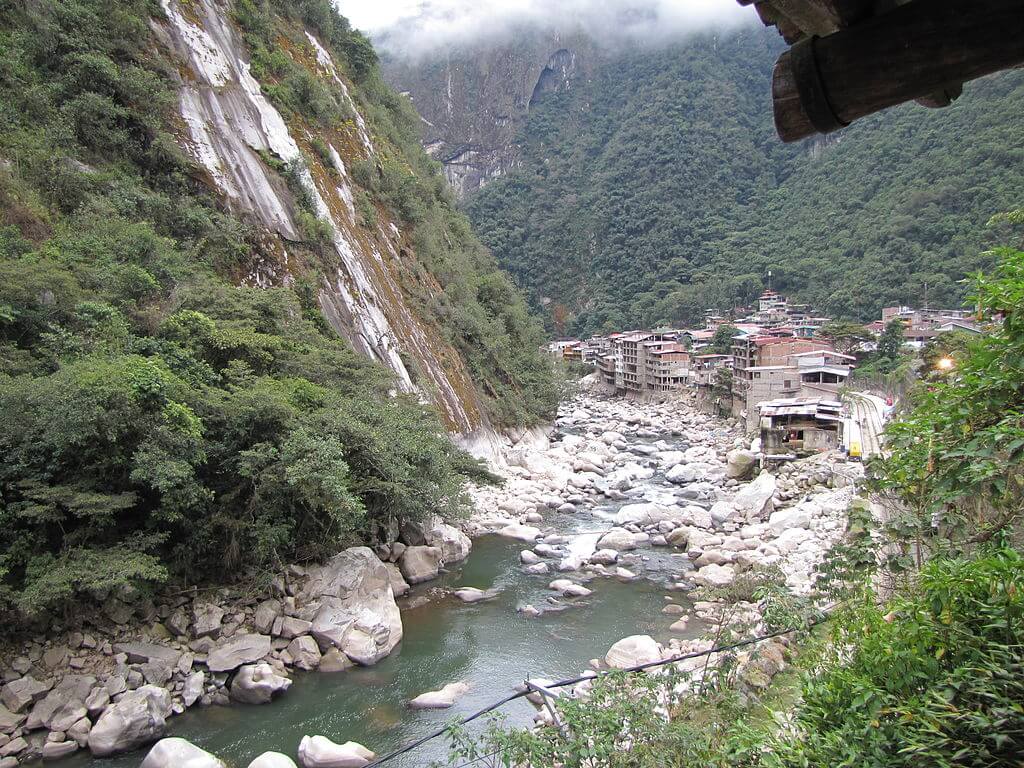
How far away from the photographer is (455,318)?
2188 centimetres

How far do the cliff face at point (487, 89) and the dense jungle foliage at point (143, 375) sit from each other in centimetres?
7669

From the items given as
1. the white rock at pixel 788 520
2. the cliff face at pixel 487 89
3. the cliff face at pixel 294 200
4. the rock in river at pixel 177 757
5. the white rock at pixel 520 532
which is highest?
the cliff face at pixel 487 89

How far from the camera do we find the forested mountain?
37.4 metres

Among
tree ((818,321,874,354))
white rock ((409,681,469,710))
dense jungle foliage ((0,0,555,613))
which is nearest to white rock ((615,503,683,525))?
dense jungle foliage ((0,0,555,613))

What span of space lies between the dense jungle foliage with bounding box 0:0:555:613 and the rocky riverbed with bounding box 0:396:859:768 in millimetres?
707

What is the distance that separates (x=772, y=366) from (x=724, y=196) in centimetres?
4387

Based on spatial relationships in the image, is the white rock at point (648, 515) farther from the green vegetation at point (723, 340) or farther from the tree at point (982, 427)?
the green vegetation at point (723, 340)

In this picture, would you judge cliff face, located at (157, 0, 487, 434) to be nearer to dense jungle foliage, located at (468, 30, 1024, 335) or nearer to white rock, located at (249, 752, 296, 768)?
white rock, located at (249, 752, 296, 768)

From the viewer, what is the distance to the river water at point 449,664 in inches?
252

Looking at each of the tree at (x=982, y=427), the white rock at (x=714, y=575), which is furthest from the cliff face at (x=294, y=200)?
the tree at (x=982, y=427)

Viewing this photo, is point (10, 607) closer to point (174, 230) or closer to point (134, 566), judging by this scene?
point (134, 566)

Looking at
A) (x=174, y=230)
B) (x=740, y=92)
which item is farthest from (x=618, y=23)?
(x=174, y=230)

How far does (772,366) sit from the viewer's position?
2506cm

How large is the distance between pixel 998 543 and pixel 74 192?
15035 mm
